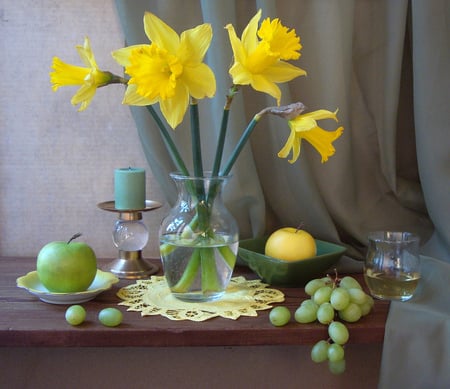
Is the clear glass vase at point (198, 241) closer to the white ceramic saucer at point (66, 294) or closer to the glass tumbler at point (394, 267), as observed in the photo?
the white ceramic saucer at point (66, 294)

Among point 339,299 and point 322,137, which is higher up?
point 322,137

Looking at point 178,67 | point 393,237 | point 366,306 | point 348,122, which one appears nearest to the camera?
point 178,67

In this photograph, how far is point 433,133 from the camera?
1.27 metres

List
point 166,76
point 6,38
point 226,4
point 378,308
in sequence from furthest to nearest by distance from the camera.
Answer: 1. point 6,38
2. point 226,4
3. point 378,308
4. point 166,76

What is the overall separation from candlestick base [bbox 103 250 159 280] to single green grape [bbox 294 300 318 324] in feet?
1.14

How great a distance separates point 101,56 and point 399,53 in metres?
0.61

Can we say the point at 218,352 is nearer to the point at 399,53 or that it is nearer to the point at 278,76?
the point at 278,76

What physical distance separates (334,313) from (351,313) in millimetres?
32

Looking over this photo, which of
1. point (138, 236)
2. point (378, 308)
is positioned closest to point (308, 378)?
point (378, 308)

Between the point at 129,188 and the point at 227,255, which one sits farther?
the point at 129,188

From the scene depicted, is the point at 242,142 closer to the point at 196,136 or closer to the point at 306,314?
the point at 196,136

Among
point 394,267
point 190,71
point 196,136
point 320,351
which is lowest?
point 320,351

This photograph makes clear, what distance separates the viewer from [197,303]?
1.12 metres

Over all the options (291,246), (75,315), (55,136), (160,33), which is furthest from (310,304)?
(55,136)
